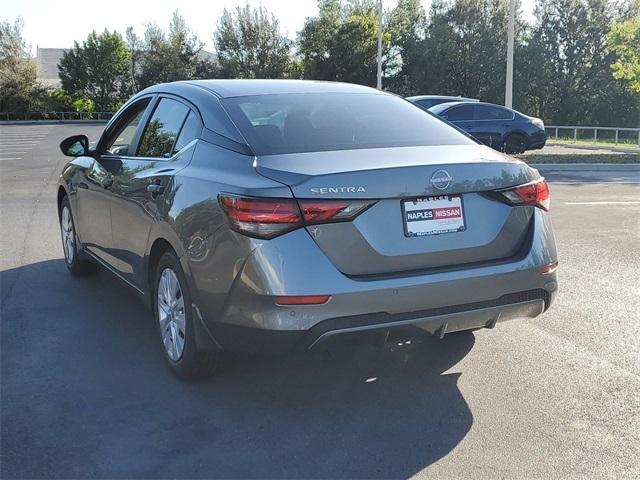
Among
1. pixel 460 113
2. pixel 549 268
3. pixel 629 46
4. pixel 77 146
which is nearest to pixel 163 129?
pixel 77 146

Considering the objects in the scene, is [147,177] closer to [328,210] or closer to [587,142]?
[328,210]

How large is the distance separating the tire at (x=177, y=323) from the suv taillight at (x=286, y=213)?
0.70 m

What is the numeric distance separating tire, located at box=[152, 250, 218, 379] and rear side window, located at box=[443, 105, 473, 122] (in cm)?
1546

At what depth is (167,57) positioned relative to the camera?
55.7 metres

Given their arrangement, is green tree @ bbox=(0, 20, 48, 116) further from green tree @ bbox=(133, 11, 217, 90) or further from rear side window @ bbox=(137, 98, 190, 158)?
rear side window @ bbox=(137, 98, 190, 158)

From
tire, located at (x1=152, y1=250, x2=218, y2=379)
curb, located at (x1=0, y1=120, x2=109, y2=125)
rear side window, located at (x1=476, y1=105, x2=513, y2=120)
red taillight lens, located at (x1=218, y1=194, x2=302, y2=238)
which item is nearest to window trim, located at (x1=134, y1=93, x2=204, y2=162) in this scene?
tire, located at (x1=152, y1=250, x2=218, y2=379)

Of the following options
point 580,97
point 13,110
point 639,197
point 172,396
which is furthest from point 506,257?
point 13,110

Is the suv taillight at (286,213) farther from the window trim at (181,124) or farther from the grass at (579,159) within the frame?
the grass at (579,159)

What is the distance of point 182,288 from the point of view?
151 inches

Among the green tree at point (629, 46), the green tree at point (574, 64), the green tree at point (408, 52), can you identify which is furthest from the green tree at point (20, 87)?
the green tree at point (629, 46)

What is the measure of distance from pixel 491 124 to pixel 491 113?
32cm

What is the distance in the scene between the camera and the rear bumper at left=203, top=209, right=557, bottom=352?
10.7ft

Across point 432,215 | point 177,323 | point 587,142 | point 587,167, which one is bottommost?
point 587,142

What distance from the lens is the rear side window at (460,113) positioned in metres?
18.8
